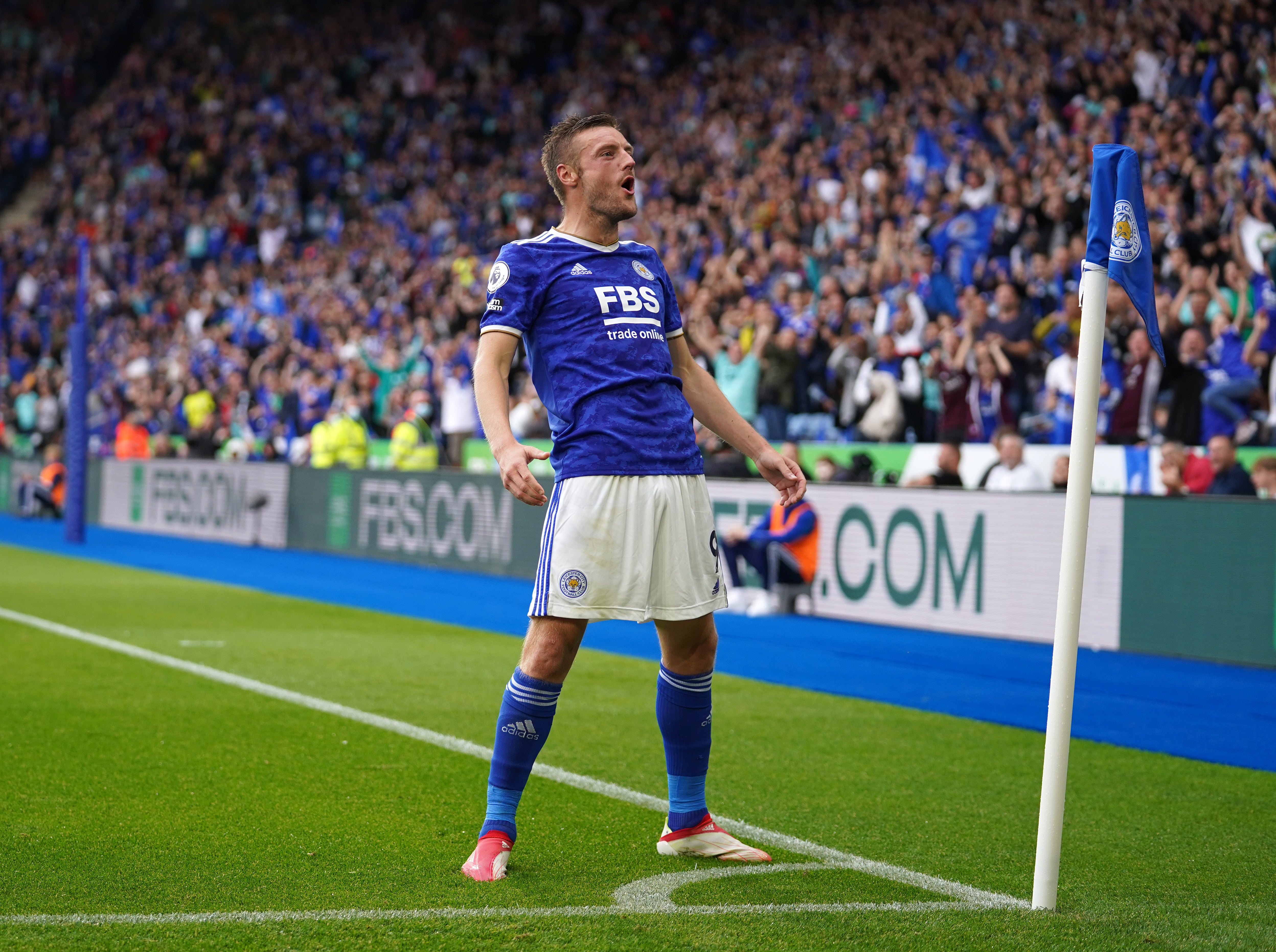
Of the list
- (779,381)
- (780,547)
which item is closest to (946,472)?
(780,547)

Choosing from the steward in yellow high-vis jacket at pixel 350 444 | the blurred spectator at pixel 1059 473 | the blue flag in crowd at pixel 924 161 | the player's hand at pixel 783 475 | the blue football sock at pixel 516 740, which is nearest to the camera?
the blue football sock at pixel 516 740

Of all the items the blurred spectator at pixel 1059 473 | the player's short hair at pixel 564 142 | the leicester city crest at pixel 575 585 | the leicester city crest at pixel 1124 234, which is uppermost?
the player's short hair at pixel 564 142

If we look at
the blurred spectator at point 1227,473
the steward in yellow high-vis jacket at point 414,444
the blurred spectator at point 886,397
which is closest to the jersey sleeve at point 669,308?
the blurred spectator at point 1227,473

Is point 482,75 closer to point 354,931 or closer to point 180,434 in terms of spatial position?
point 180,434

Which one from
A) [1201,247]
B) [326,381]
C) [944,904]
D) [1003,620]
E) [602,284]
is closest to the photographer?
[944,904]

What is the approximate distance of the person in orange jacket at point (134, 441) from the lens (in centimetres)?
2623

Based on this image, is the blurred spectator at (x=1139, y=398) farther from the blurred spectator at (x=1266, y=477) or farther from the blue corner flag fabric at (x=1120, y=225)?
the blue corner flag fabric at (x=1120, y=225)

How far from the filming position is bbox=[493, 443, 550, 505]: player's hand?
3.99 meters

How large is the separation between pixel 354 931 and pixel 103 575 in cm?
1282

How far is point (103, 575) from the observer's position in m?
15.6

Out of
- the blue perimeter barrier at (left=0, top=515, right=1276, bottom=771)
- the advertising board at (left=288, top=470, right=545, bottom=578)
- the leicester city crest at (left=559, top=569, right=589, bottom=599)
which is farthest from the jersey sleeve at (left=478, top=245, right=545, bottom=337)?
the advertising board at (left=288, top=470, right=545, bottom=578)

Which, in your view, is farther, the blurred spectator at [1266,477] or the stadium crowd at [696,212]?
the stadium crowd at [696,212]

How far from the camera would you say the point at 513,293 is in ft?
14.1

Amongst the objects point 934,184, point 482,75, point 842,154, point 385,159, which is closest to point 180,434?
point 385,159
